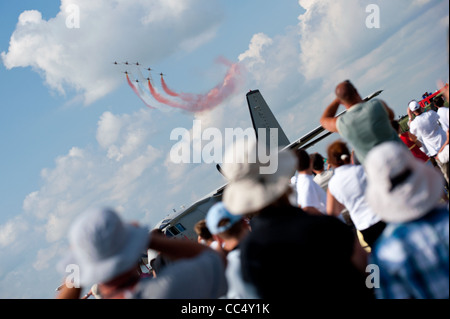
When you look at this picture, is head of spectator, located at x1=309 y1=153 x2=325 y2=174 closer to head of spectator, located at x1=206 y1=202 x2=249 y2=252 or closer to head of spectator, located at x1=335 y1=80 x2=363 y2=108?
head of spectator, located at x1=335 y1=80 x2=363 y2=108

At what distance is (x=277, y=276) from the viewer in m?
2.35

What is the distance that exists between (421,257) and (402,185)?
0.44 m

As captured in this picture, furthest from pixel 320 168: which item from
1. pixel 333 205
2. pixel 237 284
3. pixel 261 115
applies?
pixel 261 115

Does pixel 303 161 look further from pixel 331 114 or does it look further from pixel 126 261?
pixel 126 261

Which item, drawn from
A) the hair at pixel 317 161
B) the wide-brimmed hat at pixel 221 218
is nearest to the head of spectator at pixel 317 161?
the hair at pixel 317 161

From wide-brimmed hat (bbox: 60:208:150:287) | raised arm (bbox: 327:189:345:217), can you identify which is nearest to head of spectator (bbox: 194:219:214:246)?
raised arm (bbox: 327:189:345:217)

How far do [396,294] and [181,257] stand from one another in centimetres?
139

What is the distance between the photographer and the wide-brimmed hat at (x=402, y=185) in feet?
7.13

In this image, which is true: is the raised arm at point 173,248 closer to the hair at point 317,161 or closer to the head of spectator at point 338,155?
the head of spectator at point 338,155

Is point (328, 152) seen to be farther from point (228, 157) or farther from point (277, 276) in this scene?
point (277, 276)

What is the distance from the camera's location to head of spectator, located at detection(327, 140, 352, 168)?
4.79 metres

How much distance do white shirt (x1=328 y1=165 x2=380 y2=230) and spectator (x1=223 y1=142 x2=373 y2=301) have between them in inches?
78.1

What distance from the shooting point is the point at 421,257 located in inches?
88.4

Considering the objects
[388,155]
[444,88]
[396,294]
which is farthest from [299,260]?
[444,88]
